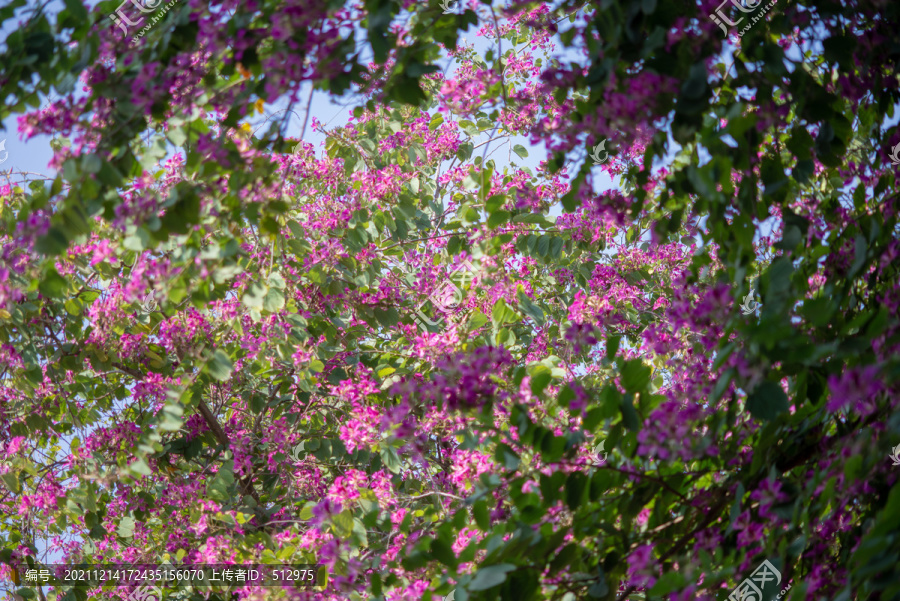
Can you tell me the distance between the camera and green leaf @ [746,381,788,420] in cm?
134

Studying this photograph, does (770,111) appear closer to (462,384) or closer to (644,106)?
(644,106)

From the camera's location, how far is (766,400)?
1.35 metres

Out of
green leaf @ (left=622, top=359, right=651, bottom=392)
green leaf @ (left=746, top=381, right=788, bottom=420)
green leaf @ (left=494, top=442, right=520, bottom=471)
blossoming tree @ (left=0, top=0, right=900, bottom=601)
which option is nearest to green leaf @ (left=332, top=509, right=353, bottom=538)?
blossoming tree @ (left=0, top=0, right=900, bottom=601)

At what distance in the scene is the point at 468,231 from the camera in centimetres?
363

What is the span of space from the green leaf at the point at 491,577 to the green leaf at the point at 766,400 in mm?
530

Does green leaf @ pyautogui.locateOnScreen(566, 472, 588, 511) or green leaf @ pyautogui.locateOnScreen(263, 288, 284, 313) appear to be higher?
green leaf @ pyautogui.locateOnScreen(263, 288, 284, 313)

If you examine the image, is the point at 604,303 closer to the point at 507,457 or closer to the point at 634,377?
the point at 634,377

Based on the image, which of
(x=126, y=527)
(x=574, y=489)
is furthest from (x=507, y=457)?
(x=126, y=527)

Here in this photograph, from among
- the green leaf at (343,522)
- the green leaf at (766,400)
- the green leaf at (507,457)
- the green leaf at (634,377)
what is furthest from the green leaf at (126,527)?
the green leaf at (766,400)

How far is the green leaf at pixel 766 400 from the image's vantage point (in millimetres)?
1339

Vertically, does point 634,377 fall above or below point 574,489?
above

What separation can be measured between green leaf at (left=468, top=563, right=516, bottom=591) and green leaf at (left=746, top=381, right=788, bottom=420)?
53cm

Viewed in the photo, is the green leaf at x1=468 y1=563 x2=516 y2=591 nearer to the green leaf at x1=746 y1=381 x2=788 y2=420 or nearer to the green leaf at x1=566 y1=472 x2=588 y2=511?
the green leaf at x1=566 y1=472 x2=588 y2=511

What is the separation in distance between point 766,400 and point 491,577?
60 centimetres
